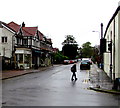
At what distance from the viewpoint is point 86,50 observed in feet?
514

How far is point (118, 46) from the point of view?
61.6ft

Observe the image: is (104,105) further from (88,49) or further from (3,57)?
(88,49)

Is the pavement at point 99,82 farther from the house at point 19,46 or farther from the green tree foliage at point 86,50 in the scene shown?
the green tree foliage at point 86,50

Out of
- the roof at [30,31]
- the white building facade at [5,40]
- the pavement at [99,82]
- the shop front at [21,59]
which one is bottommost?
the pavement at [99,82]

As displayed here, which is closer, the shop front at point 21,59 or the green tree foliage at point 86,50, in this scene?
the shop front at point 21,59

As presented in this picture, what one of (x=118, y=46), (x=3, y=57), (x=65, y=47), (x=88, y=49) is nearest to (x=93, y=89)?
(x=118, y=46)

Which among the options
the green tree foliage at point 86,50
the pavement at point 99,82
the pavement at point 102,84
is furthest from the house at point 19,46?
the green tree foliage at point 86,50

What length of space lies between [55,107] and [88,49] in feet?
485

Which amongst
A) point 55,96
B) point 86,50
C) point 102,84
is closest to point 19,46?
point 102,84

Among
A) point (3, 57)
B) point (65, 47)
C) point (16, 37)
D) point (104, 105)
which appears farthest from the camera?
point (65, 47)

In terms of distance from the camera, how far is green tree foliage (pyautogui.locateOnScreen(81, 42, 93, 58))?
154 meters

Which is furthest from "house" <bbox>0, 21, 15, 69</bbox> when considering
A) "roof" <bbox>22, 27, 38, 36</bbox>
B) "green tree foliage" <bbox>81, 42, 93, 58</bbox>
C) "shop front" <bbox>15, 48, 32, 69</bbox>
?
"green tree foliage" <bbox>81, 42, 93, 58</bbox>

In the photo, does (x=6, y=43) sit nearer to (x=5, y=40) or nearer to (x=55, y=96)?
(x=5, y=40)

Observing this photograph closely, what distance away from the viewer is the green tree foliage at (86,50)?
154250mm
